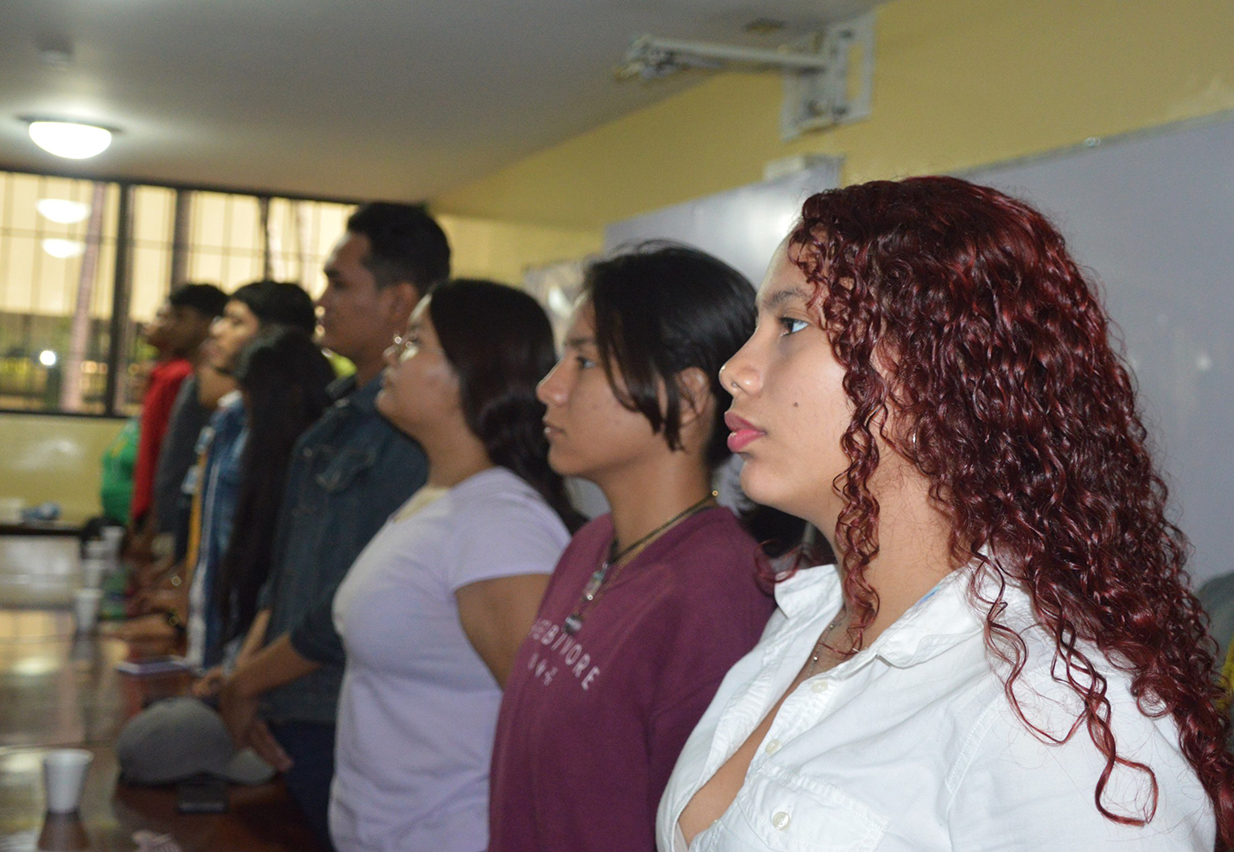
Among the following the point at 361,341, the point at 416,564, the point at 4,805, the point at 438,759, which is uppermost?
the point at 361,341

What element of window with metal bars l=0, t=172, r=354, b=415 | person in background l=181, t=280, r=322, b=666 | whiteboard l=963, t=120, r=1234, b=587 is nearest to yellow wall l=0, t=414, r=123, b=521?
window with metal bars l=0, t=172, r=354, b=415

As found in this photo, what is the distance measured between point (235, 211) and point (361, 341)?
568 centimetres

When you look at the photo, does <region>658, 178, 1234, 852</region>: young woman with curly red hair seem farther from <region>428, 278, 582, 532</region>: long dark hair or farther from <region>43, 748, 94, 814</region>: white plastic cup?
<region>43, 748, 94, 814</region>: white plastic cup

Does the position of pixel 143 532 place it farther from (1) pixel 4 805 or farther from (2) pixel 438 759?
(2) pixel 438 759

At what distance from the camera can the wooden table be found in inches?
71.3

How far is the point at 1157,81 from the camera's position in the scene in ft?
8.23

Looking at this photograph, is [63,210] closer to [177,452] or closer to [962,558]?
[177,452]

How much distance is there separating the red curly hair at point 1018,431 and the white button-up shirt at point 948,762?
20 millimetres

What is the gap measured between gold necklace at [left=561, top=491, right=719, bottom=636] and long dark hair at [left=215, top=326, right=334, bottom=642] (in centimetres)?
165

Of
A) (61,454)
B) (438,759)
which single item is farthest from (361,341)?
(61,454)

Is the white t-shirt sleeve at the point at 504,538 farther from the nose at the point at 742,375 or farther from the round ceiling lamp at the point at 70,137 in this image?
the round ceiling lamp at the point at 70,137

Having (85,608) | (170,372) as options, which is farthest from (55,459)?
(85,608)

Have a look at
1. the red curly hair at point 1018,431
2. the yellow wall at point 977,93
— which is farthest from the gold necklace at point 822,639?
the yellow wall at point 977,93

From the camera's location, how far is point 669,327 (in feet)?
4.47
